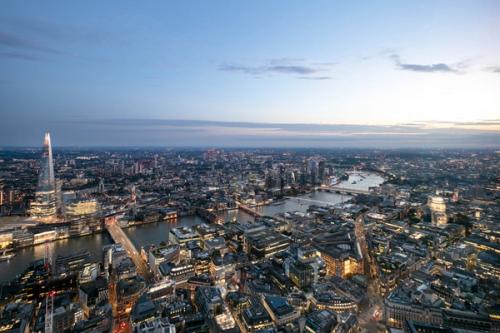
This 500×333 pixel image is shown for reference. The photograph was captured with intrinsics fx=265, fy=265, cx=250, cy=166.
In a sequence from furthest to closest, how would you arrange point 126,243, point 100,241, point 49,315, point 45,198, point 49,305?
point 45,198 < point 100,241 < point 126,243 < point 49,305 < point 49,315

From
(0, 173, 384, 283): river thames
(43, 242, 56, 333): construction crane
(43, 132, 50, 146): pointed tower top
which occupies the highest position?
(43, 132, 50, 146): pointed tower top

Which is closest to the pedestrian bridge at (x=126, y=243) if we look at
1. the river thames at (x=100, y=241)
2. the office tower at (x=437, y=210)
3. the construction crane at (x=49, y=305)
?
the river thames at (x=100, y=241)

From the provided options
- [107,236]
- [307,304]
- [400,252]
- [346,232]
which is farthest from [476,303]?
[107,236]

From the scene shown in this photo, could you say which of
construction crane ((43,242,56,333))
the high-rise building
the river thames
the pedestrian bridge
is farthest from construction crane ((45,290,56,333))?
the high-rise building

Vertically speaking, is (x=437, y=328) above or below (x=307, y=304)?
above

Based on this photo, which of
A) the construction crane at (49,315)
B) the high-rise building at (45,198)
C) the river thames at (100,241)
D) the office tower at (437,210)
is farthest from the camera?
the office tower at (437,210)

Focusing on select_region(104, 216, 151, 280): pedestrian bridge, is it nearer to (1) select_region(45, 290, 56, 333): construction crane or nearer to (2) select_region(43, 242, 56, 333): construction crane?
(2) select_region(43, 242, 56, 333): construction crane

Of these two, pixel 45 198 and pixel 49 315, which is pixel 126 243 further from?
pixel 45 198

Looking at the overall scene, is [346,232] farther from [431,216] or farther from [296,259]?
[431,216]

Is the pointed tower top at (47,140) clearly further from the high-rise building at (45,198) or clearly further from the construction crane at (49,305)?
the construction crane at (49,305)

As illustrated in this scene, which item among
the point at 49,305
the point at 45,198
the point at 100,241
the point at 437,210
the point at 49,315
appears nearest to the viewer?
the point at 49,315

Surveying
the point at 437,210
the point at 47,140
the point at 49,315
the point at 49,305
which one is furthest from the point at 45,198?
the point at 437,210
